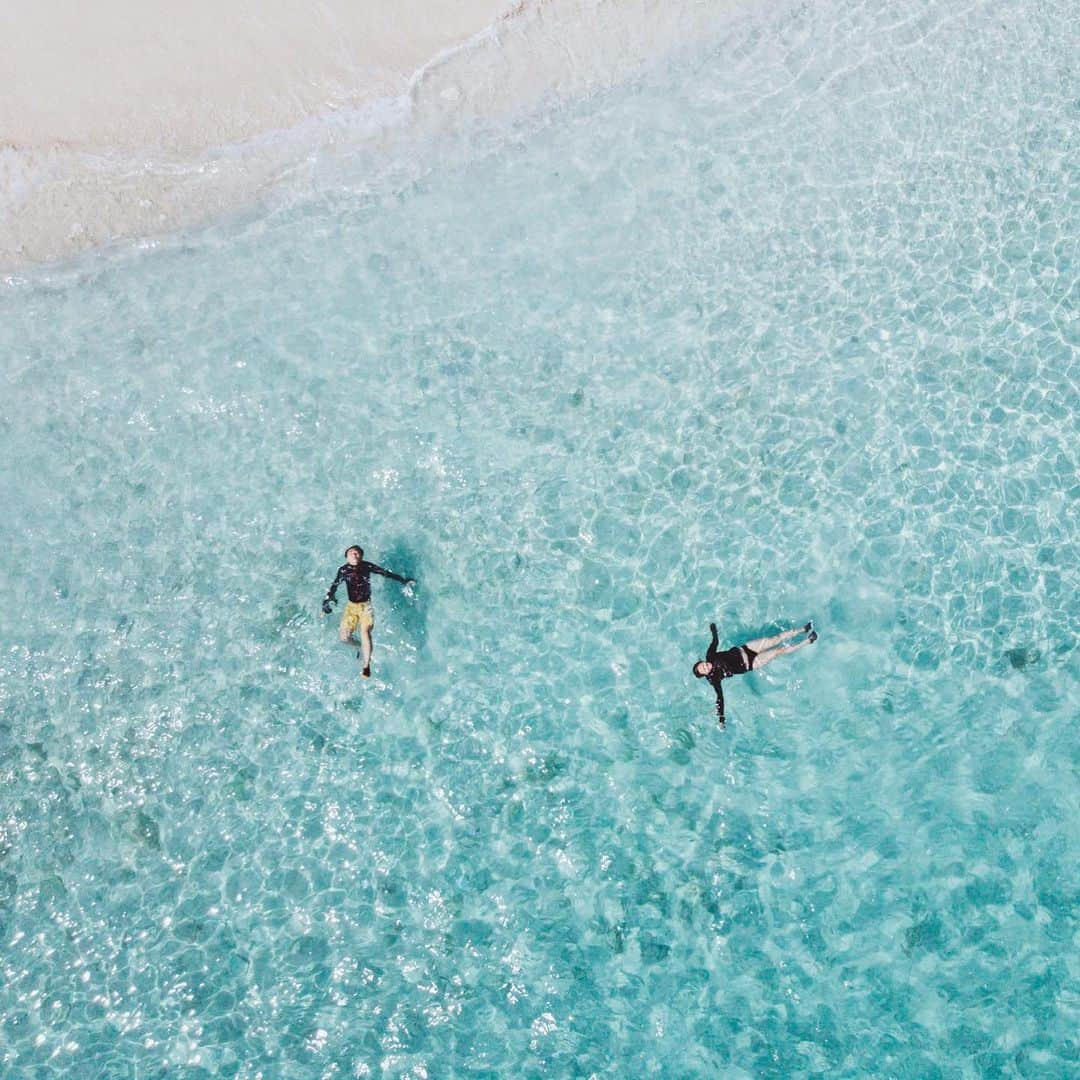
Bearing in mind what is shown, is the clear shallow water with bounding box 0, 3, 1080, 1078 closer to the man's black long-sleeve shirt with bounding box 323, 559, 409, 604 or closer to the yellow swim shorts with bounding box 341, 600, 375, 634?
the yellow swim shorts with bounding box 341, 600, 375, 634

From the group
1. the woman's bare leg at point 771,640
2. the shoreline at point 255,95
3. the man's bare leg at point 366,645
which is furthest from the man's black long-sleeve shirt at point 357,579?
the shoreline at point 255,95

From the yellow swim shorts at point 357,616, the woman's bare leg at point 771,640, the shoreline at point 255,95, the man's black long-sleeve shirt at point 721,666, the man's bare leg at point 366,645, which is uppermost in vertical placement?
the shoreline at point 255,95

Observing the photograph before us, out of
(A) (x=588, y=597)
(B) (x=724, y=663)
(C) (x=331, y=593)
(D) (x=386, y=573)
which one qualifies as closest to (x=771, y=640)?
(B) (x=724, y=663)

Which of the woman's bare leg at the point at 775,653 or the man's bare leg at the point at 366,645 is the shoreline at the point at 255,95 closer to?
the man's bare leg at the point at 366,645

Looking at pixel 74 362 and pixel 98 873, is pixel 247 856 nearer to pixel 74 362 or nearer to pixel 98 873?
A: pixel 98 873

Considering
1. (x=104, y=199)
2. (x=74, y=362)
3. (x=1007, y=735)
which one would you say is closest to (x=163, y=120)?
(x=104, y=199)
